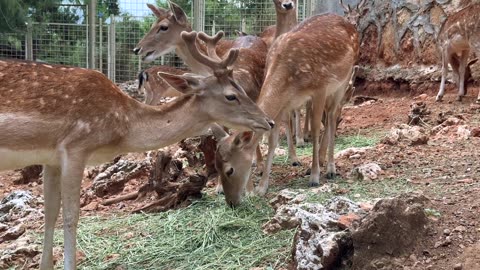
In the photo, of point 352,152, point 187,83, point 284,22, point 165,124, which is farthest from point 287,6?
point 165,124

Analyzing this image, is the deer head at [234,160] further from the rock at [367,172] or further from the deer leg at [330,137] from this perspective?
the deer leg at [330,137]

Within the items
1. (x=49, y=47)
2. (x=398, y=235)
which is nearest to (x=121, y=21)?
(x=49, y=47)

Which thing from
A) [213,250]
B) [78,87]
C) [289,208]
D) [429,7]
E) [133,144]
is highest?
[429,7]

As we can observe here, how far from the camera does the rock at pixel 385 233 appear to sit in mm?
3637

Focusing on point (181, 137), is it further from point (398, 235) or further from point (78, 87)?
point (398, 235)

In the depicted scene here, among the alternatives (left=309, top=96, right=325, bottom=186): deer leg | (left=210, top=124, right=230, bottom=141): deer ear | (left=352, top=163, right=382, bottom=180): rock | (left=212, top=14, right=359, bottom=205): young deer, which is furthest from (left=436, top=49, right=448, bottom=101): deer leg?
(left=210, top=124, right=230, bottom=141): deer ear

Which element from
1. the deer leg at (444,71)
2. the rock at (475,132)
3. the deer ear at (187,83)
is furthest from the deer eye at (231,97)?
the deer leg at (444,71)

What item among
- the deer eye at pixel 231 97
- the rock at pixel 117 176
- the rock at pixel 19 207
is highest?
the deer eye at pixel 231 97

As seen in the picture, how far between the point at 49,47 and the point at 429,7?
26.6 feet

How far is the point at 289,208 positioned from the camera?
4.55 m

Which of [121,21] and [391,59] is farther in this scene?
[121,21]

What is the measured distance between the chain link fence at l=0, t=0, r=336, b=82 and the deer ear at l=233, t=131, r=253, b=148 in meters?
8.33

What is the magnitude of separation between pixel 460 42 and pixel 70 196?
826cm

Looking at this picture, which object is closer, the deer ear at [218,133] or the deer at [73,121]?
the deer at [73,121]
